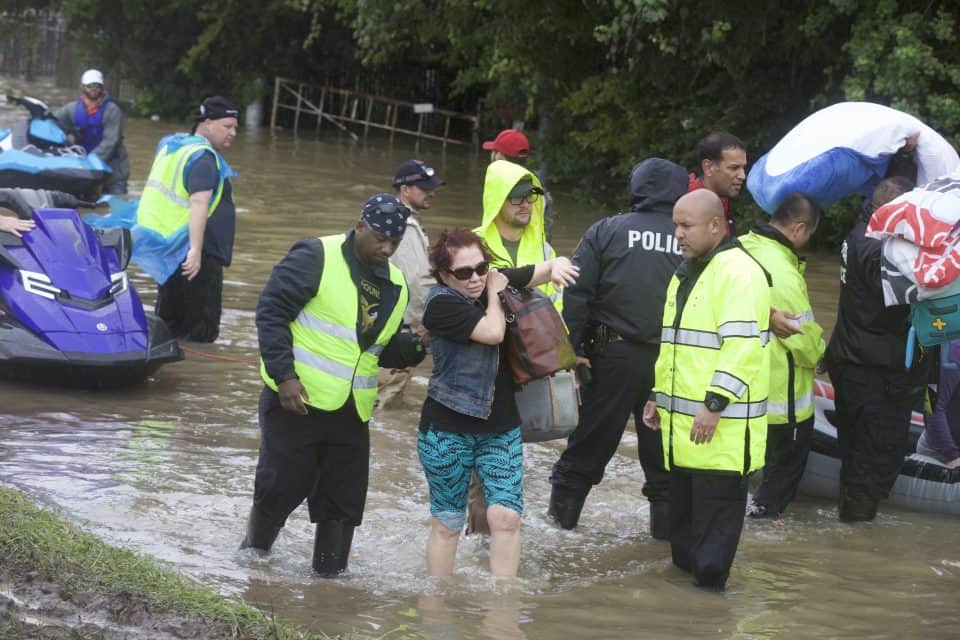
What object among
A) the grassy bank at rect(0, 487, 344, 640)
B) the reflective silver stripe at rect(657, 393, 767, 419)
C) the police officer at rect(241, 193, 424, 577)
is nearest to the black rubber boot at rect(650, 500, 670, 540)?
the reflective silver stripe at rect(657, 393, 767, 419)

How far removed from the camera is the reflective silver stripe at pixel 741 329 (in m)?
6.32

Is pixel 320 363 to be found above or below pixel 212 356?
above

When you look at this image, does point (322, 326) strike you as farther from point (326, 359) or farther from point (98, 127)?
point (98, 127)

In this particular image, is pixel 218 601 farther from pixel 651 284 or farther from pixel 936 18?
pixel 936 18

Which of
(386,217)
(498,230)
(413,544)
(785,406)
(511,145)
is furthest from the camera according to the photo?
(511,145)

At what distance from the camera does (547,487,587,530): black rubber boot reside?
759cm

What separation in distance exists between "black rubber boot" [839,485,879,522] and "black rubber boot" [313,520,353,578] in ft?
9.52

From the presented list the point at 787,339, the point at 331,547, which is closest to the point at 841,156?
the point at 787,339

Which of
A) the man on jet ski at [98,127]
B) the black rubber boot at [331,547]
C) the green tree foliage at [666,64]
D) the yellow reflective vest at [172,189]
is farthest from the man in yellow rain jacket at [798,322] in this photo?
the green tree foliage at [666,64]

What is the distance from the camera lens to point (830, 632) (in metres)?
6.30

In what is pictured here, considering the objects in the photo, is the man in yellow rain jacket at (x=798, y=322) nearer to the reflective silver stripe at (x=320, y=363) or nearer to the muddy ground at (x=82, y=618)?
the reflective silver stripe at (x=320, y=363)

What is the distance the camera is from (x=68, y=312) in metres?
9.44

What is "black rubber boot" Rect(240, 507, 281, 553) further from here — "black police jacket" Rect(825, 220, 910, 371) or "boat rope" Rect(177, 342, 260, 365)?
"boat rope" Rect(177, 342, 260, 365)

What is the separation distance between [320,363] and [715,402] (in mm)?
1643
